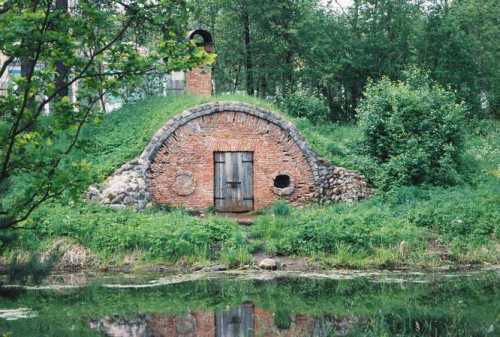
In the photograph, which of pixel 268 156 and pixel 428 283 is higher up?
pixel 268 156

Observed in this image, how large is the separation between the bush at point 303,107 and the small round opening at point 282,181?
651cm

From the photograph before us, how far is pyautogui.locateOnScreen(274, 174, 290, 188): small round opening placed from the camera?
19922 mm

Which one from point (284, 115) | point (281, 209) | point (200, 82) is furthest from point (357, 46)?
point (281, 209)

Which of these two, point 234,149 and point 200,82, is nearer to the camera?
point 234,149

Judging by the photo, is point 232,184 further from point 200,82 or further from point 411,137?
point 200,82

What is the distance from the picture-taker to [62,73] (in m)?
5.90

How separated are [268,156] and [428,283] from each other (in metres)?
7.99

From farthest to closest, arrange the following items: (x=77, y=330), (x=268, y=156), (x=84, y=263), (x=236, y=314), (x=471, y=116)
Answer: (x=471, y=116) < (x=268, y=156) < (x=84, y=263) < (x=236, y=314) < (x=77, y=330)

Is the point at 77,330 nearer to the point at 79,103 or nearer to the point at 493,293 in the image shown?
the point at 79,103

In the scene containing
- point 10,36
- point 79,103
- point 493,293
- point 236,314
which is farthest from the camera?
point 493,293

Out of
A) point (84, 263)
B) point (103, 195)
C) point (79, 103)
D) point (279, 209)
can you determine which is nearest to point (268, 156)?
point (279, 209)

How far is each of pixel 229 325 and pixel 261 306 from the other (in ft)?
4.00

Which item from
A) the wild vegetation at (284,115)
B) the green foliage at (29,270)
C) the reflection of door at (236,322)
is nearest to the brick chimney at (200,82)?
the wild vegetation at (284,115)

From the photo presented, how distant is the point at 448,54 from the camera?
92.0 ft
